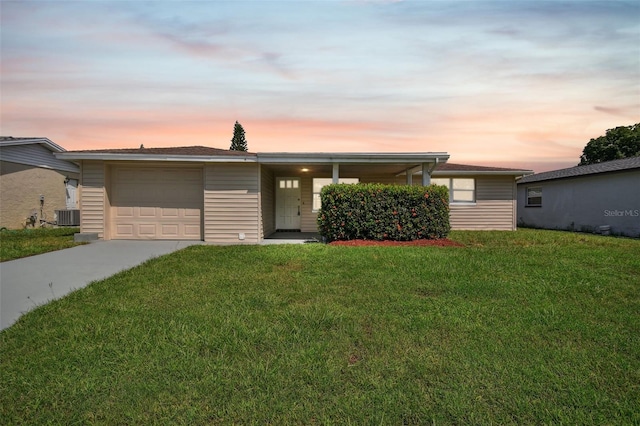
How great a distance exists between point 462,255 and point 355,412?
20.6 ft

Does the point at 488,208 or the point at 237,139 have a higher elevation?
the point at 237,139

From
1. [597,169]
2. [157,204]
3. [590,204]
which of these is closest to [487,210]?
[590,204]

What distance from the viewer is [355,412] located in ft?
7.19

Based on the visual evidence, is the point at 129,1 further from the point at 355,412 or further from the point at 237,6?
→ the point at 355,412

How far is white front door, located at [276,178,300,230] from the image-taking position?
1455 cm

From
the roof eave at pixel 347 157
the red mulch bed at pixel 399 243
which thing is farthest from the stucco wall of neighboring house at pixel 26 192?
the red mulch bed at pixel 399 243

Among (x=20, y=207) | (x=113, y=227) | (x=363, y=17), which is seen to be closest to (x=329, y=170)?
(x=363, y=17)

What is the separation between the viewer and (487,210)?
15203 mm

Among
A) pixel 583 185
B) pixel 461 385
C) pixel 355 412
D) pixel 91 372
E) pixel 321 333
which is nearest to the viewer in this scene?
pixel 355 412

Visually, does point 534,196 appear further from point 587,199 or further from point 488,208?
point 488,208

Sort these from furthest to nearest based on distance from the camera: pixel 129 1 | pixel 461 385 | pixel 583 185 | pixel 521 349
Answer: pixel 583 185 → pixel 129 1 → pixel 521 349 → pixel 461 385

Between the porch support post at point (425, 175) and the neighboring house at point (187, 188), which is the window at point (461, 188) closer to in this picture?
the neighboring house at point (187, 188)

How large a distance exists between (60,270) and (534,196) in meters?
21.3

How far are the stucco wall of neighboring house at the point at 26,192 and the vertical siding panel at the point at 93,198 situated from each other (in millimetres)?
7659
